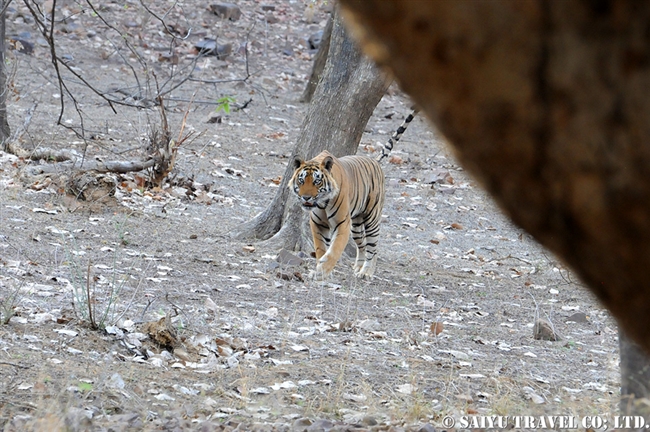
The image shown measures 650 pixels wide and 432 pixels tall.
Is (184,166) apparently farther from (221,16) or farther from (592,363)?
(221,16)

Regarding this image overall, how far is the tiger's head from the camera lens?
766 cm

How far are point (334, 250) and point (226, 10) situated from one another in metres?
16.5

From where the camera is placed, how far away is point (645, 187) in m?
1.00

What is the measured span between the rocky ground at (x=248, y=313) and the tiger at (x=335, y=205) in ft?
0.75

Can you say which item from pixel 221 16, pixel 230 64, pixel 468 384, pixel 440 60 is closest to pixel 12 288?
pixel 468 384

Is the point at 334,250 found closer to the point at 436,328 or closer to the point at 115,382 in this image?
the point at 436,328

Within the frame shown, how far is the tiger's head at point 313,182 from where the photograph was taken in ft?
25.1

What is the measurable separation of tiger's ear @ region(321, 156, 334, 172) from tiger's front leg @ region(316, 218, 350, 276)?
25.4 inches

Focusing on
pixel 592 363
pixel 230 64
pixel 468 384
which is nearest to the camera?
pixel 468 384

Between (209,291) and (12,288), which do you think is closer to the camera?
(12,288)

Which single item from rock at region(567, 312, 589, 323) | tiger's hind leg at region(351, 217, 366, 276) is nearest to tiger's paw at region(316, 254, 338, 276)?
tiger's hind leg at region(351, 217, 366, 276)

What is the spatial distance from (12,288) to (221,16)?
1812 centimetres

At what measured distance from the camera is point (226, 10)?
888 inches

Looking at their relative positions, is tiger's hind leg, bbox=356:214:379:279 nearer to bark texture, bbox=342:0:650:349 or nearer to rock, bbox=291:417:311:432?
rock, bbox=291:417:311:432
